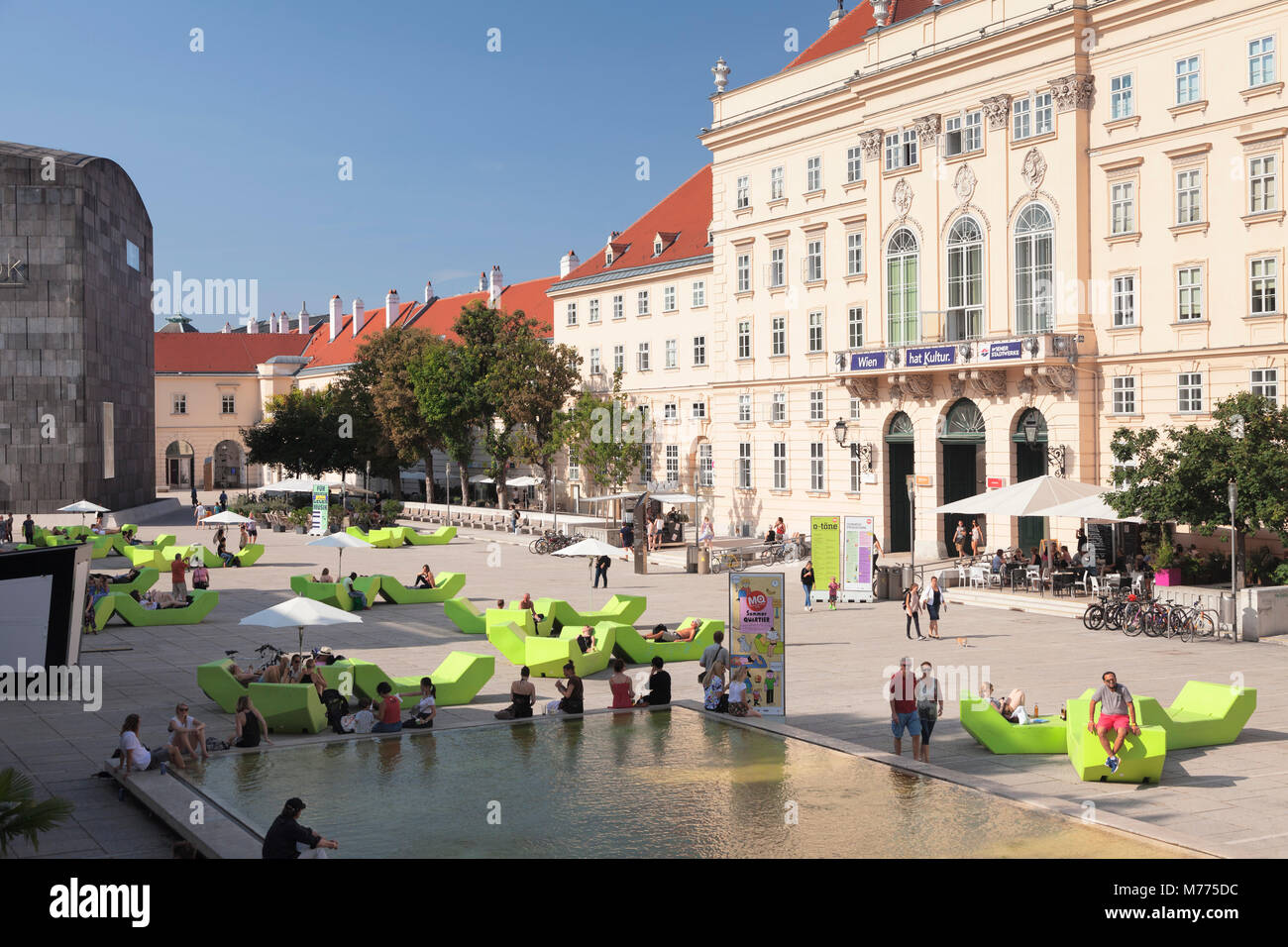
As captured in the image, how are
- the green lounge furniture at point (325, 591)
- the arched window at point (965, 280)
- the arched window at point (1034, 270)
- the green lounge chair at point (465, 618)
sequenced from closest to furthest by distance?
the green lounge chair at point (465, 618) → the green lounge furniture at point (325, 591) → the arched window at point (1034, 270) → the arched window at point (965, 280)

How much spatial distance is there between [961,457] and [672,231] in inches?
998

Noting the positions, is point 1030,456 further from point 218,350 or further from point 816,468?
point 218,350

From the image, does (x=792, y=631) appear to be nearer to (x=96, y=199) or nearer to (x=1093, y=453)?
(x=1093, y=453)

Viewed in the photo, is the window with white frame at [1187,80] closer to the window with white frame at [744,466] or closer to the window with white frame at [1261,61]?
the window with white frame at [1261,61]

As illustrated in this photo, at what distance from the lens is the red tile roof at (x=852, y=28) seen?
4741cm

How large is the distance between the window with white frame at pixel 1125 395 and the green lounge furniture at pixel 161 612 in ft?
83.3

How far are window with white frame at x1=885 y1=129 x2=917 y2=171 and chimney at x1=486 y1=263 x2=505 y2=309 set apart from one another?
48.1 meters

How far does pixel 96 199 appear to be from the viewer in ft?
217

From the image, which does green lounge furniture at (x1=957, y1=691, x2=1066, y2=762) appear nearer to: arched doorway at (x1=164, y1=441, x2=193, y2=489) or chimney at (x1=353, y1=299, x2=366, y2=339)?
chimney at (x1=353, y1=299, x2=366, y2=339)

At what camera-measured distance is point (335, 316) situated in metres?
116

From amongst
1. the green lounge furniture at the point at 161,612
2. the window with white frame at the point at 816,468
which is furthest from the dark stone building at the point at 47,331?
the window with white frame at the point at 816,468
